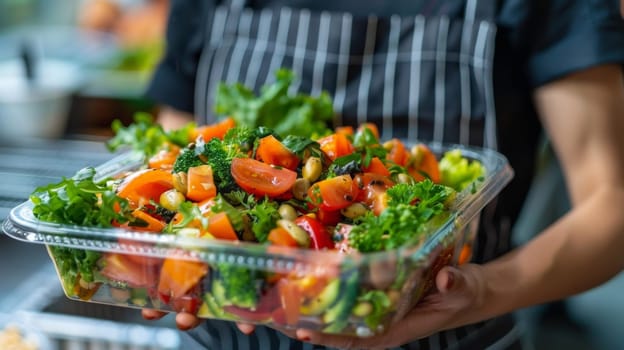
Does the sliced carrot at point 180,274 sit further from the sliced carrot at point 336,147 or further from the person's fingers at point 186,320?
the sliced carrot at point 336,147

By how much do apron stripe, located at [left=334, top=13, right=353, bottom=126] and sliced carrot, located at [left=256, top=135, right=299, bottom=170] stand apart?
19.5 inches

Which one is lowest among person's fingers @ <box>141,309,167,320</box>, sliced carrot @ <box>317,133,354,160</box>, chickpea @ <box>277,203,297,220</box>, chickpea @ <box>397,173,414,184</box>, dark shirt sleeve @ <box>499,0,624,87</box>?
person's fingers @ <box>141,309,167,320</box>

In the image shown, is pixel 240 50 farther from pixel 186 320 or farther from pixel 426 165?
pixel 186 320

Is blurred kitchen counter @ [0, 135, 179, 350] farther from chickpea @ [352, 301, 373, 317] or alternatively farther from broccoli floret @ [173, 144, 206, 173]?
chickpea @ [352, 301, 373, 317]

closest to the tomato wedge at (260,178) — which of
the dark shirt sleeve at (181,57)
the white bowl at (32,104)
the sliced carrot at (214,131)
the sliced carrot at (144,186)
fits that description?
the sliced carrot at (144,186)

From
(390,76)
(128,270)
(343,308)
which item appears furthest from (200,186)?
(390,76)

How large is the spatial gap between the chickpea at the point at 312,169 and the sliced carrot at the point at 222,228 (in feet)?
0.50

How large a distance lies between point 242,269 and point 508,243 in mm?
789

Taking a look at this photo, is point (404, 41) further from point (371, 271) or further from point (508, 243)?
point (371, 271)

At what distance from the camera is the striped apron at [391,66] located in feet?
4.77

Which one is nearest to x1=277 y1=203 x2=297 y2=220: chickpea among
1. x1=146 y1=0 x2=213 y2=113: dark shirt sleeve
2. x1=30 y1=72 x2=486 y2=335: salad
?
x1=30 y1=72 x2=486 y2=335: salad

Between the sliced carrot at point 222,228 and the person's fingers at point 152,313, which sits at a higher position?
the sliced carrot at point 222,228

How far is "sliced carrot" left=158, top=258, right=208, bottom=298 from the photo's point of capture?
0.89 metres

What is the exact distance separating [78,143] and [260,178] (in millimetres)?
1381
